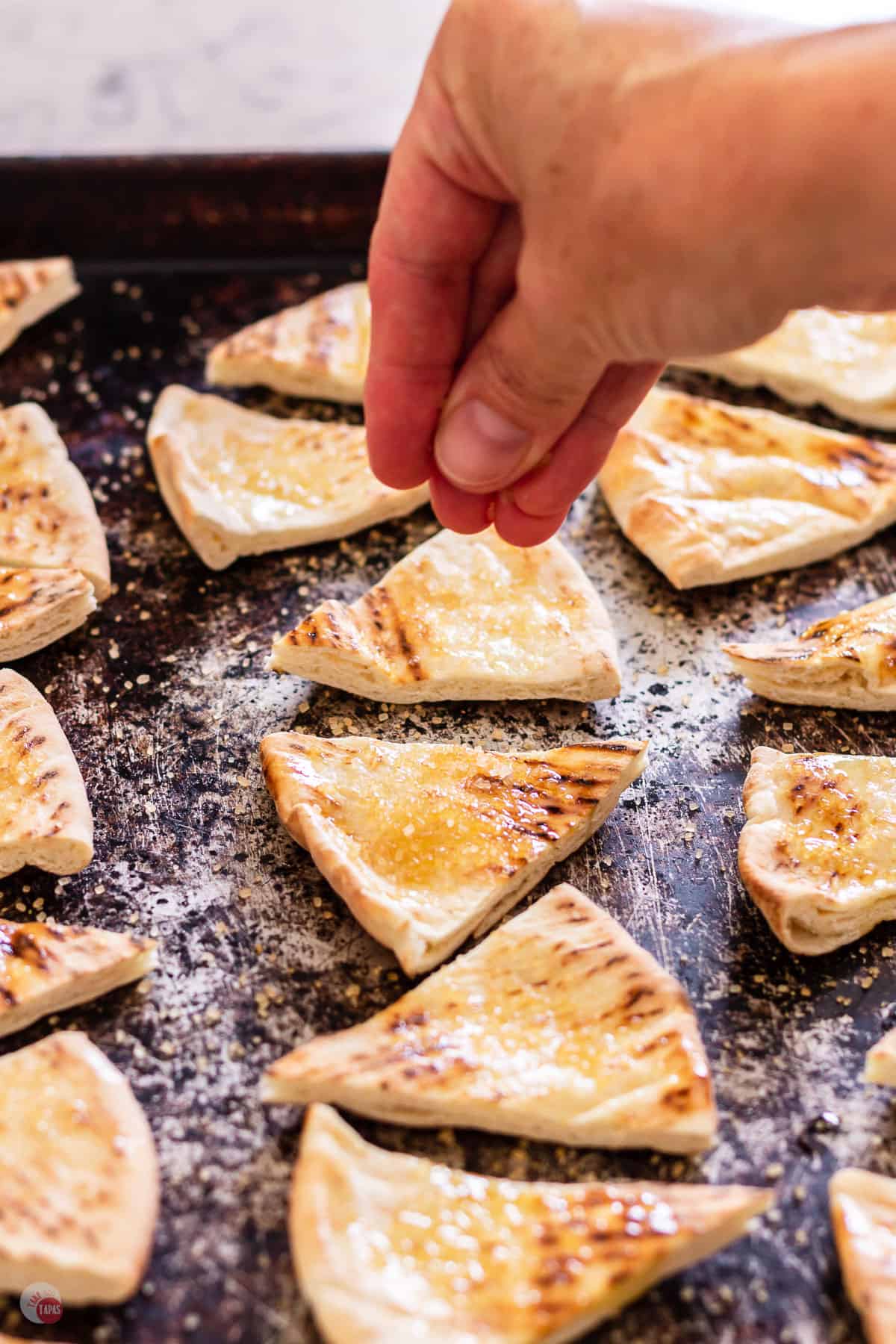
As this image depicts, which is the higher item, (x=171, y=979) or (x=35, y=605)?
(x=35, y=605)

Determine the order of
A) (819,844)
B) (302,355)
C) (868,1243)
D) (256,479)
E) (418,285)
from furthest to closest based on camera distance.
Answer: (302,355)
(256,479)
(819,844)
(418,285)
(868,1243)

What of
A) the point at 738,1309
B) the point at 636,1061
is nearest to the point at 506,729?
the point at 636,1061

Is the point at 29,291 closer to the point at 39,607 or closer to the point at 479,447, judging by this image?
the point at 39,607

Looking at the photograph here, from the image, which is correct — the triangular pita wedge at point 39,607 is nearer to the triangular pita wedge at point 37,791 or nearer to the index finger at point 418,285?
the triangular pita wedge at point 37,791

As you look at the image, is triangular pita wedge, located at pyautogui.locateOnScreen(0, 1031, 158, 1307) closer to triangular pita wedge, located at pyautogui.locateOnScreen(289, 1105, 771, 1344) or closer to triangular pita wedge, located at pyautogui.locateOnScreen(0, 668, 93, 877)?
triangular pita wedge, located at pyautogui.locateOnScreen(289, 1105, 771, 1344)

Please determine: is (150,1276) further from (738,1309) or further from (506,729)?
(506,729)

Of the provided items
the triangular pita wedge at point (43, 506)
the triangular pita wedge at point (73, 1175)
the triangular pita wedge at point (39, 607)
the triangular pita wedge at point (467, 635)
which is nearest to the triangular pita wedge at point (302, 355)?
the triangular pita wedge at point (43, 506)

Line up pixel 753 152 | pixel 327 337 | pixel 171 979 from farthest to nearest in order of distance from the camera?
1. pixel 327 337
2. pixel 171 979
3. pixel 753 152

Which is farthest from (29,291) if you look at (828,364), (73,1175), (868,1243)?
(868,1243)
